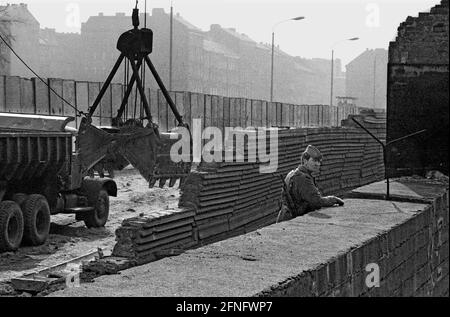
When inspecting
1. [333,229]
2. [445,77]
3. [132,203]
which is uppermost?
[445,77]

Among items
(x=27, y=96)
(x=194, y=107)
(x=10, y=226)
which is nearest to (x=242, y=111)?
(x=194, y=107)

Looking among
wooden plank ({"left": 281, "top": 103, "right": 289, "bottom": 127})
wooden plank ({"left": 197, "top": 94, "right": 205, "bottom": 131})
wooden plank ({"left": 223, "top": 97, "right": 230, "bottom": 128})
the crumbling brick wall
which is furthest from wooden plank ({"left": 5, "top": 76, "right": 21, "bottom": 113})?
wooden plank ({"left": 281, "top": 103, "right": 289, "bottom": 127})

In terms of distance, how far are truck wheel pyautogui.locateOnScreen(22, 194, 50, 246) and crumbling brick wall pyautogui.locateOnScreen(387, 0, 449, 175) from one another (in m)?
5.82

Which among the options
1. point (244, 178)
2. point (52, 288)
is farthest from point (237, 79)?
point (52, 288)

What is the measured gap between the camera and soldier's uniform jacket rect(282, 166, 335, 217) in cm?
859

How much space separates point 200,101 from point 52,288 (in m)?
27.2

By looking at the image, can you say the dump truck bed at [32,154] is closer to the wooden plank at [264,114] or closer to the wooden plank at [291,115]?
the wooden plank at [264,114]

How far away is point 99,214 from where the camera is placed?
54.1 ft

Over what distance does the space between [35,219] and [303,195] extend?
664 centimetres

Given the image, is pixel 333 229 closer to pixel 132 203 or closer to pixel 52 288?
pixel 52 288

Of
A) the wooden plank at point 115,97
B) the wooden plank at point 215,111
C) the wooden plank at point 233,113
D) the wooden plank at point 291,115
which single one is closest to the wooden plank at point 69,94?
the wooden plank at point 115,97

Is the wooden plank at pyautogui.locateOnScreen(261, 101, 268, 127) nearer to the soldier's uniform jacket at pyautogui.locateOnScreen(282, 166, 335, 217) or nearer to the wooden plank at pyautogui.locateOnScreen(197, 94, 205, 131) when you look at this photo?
the wooden plank at pyautogui.locateOnScreen(197, 94, 205, 131)

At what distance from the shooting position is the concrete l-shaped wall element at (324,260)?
458 centimetres

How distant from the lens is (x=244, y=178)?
46.2 ft
